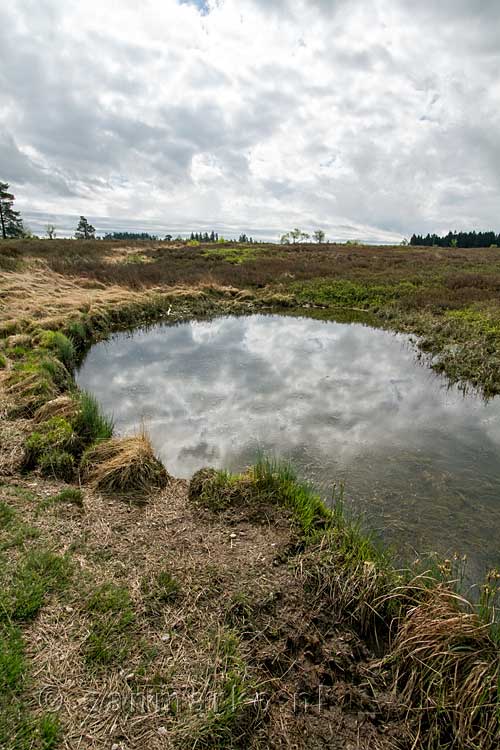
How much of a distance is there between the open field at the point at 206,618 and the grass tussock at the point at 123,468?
3 centimetres

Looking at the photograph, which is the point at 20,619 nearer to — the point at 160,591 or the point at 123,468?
the point at 160,591

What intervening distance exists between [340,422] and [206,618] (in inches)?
225

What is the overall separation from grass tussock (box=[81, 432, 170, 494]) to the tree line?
369ft

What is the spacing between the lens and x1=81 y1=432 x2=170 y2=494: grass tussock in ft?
17.9

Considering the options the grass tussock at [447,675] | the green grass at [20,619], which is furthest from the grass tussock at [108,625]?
the grass tussock at [447,675]

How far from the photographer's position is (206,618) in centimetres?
338

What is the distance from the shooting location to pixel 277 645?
3.23 m

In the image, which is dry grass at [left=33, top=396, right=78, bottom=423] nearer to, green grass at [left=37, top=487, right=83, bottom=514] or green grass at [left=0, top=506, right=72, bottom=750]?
green grass at [left=37, top=487, right=83, bottom=514]

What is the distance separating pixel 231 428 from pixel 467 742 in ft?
19.8

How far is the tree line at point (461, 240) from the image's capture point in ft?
330

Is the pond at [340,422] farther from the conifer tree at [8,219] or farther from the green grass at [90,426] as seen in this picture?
the conifer tree at [8,219]

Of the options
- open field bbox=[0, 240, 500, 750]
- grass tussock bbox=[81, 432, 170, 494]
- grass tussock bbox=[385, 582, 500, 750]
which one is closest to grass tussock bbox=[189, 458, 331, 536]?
open field bbox=[0, 240, 500, 750]

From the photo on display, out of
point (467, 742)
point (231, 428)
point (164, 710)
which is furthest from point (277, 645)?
point (231, 428)

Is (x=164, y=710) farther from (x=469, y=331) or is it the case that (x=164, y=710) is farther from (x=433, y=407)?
(x=469, y=331)
